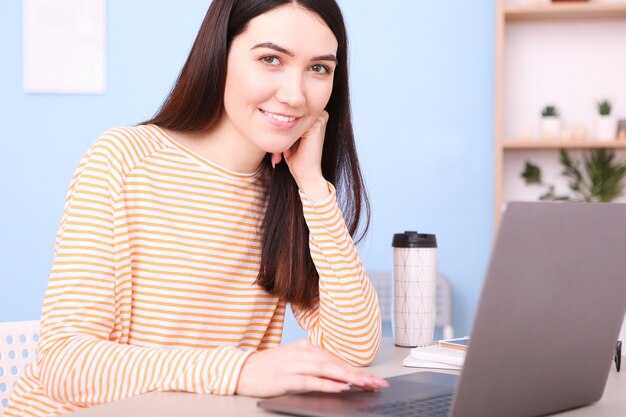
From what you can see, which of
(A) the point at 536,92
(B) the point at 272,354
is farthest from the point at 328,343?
(A) the point at 536,92

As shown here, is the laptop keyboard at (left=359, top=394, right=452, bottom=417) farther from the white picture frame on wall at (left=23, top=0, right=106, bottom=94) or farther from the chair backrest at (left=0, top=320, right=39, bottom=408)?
the white picture frame on wall at (left=23, top=0, right=106, bottom=94)

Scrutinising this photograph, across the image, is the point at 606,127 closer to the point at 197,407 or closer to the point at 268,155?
the point at 268,155

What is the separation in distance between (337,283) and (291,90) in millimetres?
348

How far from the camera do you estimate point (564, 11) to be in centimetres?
316

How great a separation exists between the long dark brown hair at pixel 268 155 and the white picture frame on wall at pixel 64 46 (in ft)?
6.82

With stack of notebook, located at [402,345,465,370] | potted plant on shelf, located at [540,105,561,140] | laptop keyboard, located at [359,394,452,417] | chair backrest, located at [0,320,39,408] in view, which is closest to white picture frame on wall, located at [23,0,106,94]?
potted plant on shelf, located at [540,105,561,140]

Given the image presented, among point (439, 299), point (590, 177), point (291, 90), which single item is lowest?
point (439, 299)

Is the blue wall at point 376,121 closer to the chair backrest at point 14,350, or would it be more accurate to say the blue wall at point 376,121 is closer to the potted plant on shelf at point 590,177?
the potted plant on shelf at point 590,177

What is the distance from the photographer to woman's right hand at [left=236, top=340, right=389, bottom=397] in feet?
3.32

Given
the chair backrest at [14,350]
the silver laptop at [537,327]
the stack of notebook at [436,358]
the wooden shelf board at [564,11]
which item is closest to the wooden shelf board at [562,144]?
the wooden shelf board at [564,11]

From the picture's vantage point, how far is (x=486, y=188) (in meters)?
3.35

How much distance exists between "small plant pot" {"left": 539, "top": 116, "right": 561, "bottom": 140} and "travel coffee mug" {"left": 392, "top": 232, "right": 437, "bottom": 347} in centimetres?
167

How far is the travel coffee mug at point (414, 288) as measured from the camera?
166cm

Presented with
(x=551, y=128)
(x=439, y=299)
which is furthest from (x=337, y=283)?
(x=551, y=128)
